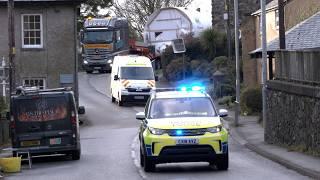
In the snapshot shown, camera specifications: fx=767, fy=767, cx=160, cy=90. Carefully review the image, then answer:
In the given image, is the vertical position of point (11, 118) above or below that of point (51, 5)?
below

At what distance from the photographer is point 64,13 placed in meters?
41.1

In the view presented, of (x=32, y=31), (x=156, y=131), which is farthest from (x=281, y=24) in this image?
(x=32, y=31)

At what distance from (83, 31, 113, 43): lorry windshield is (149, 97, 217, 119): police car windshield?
43.0 m

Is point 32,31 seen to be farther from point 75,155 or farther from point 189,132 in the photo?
point 189,132

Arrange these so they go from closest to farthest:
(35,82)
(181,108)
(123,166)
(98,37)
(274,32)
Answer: (181,108), (123,166), (35,82), (274,32), (98,37)

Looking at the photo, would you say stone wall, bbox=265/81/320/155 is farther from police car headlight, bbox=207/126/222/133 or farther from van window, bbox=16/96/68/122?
van window, bbox=16/96/68/122

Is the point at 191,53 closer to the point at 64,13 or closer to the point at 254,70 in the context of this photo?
the point at 254,70

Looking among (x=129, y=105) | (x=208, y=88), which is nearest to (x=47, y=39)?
(x=129, y=105)

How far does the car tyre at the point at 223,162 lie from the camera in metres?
17.2

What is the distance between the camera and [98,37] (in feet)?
202

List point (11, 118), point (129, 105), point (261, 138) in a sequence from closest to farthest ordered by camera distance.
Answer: point (11, 118) < point (261, 138) < point (129, 105)

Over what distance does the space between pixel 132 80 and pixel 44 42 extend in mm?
6835

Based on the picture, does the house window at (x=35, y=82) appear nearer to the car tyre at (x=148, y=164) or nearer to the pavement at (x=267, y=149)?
the pavement at (x=267, y=149)

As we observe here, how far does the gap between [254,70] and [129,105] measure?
818 centimetres
